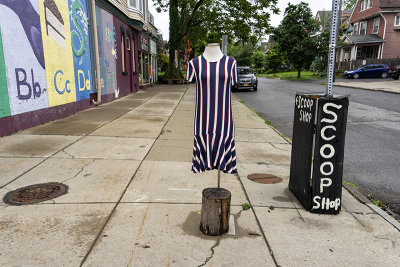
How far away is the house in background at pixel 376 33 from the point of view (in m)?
37.3

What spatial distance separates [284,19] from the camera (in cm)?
3656

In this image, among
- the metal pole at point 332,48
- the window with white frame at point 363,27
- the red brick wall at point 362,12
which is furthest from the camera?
the window with white frame at point 363,27

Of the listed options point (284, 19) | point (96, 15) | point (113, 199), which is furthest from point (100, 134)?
point (284, 19)

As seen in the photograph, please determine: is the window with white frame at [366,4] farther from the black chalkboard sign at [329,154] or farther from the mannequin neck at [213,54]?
the mannequin neck at [213,54]

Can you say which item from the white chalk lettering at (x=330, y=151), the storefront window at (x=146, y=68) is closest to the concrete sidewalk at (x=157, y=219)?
the white chalk lettering at (x=330, y=151)

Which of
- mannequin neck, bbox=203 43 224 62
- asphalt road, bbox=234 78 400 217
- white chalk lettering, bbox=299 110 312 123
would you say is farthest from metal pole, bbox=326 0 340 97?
asphalt road, bbox=234 78 400 217

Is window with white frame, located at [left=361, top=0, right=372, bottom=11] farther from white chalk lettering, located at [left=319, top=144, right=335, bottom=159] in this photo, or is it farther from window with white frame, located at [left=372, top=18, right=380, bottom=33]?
white chalk lettering, located at [left=319, top=144, right=335, bottom=159]

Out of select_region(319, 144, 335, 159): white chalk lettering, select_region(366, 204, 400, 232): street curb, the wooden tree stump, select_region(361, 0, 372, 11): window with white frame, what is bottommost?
select_region(366, 204, 400, 232): street curb

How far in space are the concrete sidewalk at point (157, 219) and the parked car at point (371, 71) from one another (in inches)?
1242

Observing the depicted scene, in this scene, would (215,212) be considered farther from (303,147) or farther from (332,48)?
(332,48)

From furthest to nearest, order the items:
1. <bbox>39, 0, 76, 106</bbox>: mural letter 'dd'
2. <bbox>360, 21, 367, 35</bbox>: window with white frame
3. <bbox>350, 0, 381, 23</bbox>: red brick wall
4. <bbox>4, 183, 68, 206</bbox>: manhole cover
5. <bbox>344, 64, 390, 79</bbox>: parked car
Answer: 1. <bbox>360, 21, 367, 35</bbox>: window with white frame
2. <bbox>350, 0, 381, 23</bbox>: red brick wall
3. <bbox>344, 64, 390, 79</bbox>: parked car
4. <bbox>39, 0, 76, 106</bbox>: mural letter 'dd'
5. <bbox>4, 183, 68, 206</bbox>: manhole cover

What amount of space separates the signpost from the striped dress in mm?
983

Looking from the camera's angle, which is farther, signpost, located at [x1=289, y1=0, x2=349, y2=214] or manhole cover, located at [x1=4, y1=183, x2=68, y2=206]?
manhole cover, located at [x1=4, y1=183, x2=68, y2=206]

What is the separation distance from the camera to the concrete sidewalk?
2672mm
